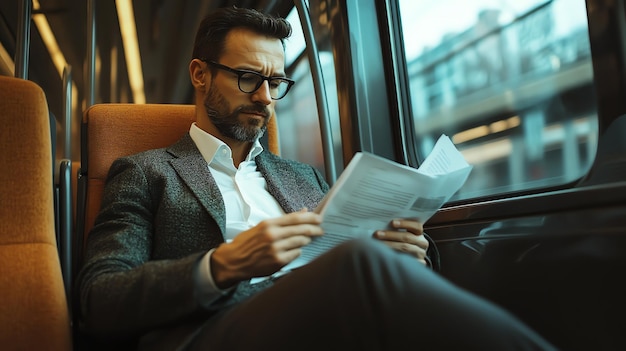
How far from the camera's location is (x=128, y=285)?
102cm

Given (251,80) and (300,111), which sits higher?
(300,111)

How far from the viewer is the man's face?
5.05ft

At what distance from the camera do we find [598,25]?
1396 mm

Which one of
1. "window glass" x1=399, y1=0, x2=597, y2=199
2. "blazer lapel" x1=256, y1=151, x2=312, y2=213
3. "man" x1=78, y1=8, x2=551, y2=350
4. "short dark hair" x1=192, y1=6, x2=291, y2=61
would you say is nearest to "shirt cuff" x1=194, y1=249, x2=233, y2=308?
"man" x1=78, y1=8, x2=551, y2=350

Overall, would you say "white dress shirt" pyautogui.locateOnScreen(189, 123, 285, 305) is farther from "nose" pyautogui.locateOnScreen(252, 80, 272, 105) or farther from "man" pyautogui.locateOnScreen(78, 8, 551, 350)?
"nose" pyautogui.locateOnScreen(252, 80, 272, 105)

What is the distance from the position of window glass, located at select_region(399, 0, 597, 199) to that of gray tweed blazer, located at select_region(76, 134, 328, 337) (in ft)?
1.88

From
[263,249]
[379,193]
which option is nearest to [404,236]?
[379,193]

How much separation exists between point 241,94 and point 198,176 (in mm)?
272

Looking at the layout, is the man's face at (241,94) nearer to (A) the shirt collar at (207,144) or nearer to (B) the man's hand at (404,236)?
(A) the shirt collar at (207,144)

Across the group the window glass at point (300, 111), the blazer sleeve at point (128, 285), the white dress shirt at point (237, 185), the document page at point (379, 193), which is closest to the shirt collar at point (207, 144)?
the white dress shirt at point (237, 185)

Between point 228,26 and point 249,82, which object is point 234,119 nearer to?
point 249,82

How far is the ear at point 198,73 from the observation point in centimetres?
164

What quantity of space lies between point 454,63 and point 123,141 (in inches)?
44.1

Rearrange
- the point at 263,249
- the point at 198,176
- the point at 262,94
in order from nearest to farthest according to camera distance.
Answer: the point at 263,249 < the point at 198,176 < the point at 262,94
